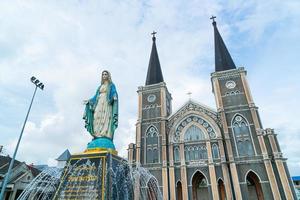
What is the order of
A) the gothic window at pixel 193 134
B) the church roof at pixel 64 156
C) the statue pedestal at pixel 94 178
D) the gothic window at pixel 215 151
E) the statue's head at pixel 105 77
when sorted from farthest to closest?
the church roof at pixel 64 156, the gothic window at pixel 193 134, the gothic window at pixel 215 151, the statue's head at pixel 105 77, the statue pedestal at pixel 94 178

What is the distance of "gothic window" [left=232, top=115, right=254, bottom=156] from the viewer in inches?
933

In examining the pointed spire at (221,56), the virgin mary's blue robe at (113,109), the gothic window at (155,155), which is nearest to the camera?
the virgin mary's blue robe at (113,109)

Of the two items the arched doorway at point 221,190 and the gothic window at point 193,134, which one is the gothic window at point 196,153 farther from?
the arched doorway at point 221,190

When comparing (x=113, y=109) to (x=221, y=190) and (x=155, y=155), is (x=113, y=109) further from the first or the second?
(x=221, y=190)

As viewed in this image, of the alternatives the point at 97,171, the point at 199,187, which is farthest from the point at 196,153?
the point at 97,171

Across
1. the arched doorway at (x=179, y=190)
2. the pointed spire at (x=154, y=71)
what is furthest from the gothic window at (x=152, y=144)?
the pointed spire at (x=154, y=71)

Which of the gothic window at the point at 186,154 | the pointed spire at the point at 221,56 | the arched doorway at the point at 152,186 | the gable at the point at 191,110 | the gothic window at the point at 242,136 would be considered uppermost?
the pointed spire at the point at 221,56

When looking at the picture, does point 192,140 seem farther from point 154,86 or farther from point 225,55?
point 225,55

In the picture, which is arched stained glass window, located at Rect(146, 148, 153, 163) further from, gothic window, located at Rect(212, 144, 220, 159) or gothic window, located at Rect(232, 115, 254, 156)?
gothic window, located at Rect(232, 115, 254, 156)

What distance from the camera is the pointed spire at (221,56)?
3055 centimetres

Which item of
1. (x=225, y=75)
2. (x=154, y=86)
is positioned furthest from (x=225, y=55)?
(x=154, y=86)

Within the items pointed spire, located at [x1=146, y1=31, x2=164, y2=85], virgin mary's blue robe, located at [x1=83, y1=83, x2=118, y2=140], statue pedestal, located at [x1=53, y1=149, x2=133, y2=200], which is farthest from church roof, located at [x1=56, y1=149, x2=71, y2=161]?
statue pedestal, located at [x1=53, y1=149, x2=133, y2=200]

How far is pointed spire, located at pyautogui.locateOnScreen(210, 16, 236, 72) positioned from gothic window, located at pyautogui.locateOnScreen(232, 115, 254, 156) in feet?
28.5

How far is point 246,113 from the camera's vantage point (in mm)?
25781
